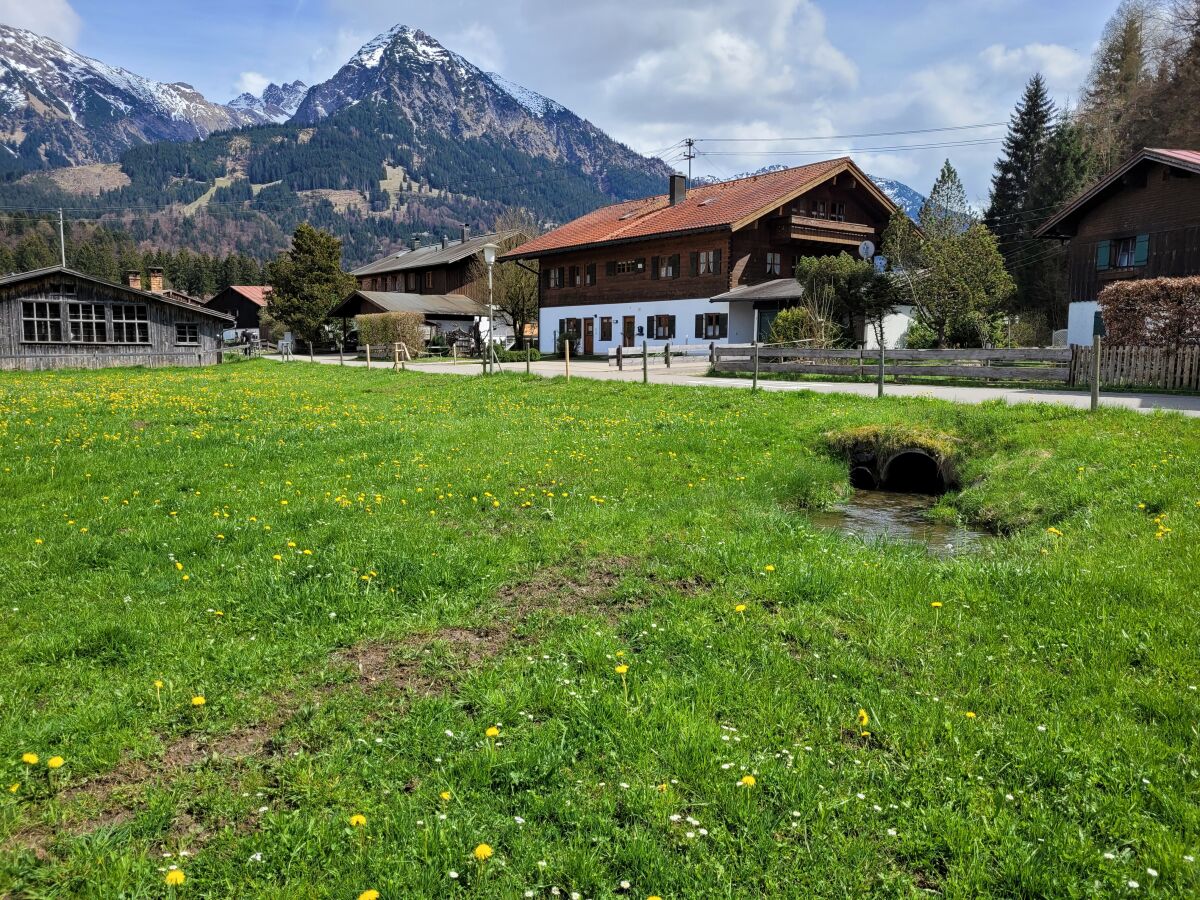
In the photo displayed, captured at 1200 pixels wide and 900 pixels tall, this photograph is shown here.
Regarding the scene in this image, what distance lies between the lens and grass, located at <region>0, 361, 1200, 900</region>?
9.98 ft

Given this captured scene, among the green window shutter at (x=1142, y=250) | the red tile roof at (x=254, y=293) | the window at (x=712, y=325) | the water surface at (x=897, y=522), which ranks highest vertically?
the red tile roof at (x=254, y=293)

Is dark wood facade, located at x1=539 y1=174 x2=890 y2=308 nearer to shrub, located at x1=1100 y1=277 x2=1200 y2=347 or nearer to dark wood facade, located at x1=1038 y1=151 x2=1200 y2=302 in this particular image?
dark wood facade, located at x1=1038 y1=151 x2=1200 y2=302

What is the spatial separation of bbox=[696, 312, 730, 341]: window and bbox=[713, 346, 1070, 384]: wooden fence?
1658 centimetres

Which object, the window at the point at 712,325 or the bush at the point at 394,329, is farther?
the bush at the point at 394,329

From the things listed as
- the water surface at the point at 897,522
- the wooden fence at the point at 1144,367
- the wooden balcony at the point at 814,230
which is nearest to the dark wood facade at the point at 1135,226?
the wooden balcony at the point at 814,230

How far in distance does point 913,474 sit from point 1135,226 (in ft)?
94.7

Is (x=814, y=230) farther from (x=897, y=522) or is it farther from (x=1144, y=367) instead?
(x=897, y=522)

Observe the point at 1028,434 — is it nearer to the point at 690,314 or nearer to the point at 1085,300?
the point at 1085,300

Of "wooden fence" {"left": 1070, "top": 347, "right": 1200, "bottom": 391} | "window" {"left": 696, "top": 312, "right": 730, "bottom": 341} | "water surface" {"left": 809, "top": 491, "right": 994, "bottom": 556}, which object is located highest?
"window" {"left": 696, "top": 312, "right": 730, "bottom": 341}

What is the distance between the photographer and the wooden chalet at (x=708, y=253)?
4331 centimetres

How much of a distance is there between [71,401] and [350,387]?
7252 mm

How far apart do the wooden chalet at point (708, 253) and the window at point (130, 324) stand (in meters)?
23.4

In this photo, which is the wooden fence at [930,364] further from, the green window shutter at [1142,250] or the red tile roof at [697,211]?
the red tile roof at [697,211]

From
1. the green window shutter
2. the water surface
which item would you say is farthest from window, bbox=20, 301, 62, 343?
the green window shutter
